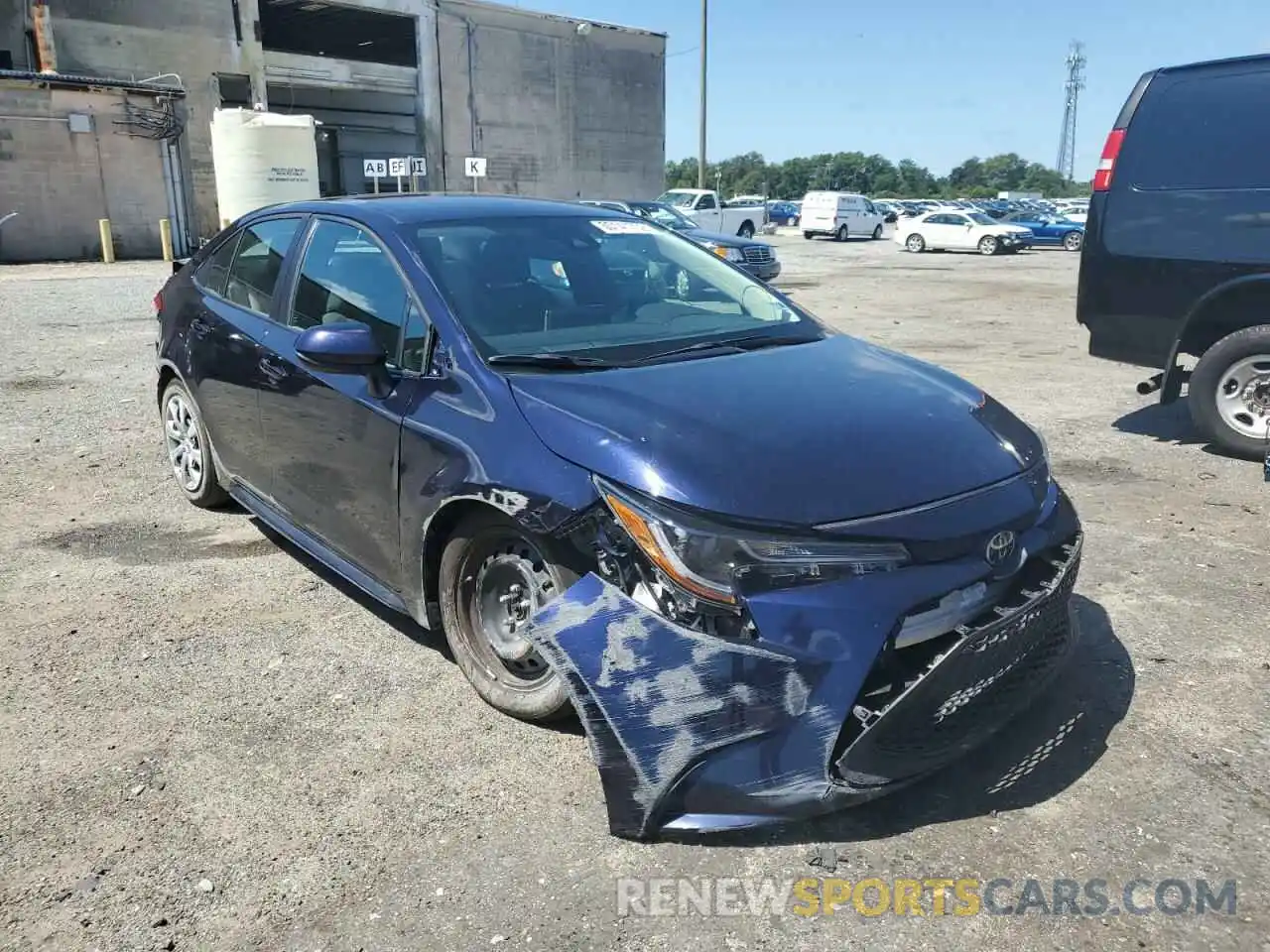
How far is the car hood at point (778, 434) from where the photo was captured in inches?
99.7

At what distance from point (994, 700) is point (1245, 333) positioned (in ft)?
15.0

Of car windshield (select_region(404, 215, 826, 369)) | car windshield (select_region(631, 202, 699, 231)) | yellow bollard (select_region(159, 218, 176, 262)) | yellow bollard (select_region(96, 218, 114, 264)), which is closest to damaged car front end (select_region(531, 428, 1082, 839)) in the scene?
car windshield (select_region(404, 215, 826, 369))

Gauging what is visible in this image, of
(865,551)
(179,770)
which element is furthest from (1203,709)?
(179,770)

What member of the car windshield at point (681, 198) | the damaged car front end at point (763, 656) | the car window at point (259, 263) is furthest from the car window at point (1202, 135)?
the car windshield at point (681, 198)

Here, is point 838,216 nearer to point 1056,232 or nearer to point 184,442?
point 1056,232

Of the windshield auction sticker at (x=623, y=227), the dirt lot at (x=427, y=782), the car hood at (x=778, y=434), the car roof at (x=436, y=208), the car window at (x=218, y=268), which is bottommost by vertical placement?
the dirt lot at (x=427, y=782)

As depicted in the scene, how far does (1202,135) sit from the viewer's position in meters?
5.89

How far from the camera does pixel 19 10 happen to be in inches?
1187

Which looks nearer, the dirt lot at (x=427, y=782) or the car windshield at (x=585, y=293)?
the dirt lot at (x=427, y=782)

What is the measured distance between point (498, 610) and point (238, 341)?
209 centimetres

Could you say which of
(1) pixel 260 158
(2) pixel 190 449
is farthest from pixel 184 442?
(1) pixel 260 158

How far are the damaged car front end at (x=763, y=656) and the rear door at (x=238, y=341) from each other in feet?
7.43

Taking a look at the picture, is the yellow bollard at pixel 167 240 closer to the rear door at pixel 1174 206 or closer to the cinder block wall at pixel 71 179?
the cinder block wall at pixel 71 179

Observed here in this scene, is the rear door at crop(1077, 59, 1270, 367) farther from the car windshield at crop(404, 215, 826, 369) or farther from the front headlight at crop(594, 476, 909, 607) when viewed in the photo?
the front headlight at crop(594, 476, 909, 607)
